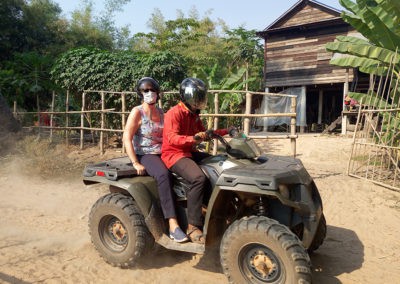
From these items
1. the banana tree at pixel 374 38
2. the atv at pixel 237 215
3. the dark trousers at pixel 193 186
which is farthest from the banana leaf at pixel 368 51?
the dark trousers at pixel 193 186

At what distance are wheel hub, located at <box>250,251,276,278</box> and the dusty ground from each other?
61cm

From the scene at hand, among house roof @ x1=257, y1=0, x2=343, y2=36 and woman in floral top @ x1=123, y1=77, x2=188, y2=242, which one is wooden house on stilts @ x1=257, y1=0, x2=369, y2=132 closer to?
house roof @ x1=257, y1=0, x2=343, y2=36

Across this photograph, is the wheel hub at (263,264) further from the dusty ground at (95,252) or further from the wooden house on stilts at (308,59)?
the wooden house on stilts at (308,59)

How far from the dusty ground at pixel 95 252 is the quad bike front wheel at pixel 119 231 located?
5.7 inches

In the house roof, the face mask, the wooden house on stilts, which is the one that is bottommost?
the face mask

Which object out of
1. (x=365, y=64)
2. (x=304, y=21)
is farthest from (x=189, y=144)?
(x=304, y=21)

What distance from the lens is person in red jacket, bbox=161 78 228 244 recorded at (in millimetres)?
3479

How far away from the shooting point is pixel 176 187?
3785 mm

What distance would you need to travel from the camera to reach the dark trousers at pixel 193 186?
11.3 ft

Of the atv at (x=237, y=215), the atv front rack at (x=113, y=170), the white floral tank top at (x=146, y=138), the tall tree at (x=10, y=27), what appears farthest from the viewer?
the tall tree at (x=10, y=27)

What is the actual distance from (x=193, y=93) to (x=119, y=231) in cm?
170

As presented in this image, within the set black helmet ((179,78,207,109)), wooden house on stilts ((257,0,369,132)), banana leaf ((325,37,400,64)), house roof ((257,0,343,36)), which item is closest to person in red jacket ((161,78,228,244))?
black helmet ((179,78,207,109))

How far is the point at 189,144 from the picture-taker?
355cm

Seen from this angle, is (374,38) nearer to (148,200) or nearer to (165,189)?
(165,189)
